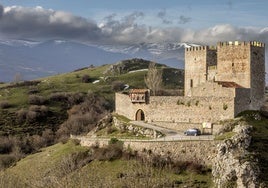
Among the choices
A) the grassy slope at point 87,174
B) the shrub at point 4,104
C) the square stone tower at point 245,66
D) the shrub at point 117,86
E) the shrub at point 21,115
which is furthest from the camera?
the shrub at point 117,86

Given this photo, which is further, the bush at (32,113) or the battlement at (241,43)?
the bush at (32,113)

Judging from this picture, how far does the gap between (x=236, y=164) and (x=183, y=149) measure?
1024cm

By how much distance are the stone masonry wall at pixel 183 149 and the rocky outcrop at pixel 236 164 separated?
2574 mm

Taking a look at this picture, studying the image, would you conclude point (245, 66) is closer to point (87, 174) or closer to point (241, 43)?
point (241, 43)

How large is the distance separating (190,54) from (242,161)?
32421mm

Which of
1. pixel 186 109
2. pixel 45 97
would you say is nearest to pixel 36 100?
pixel 45 97

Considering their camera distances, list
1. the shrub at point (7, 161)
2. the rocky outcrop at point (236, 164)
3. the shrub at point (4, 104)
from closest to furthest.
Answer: the rocky outcrop at point (236, 164) < the shrub at point (7, 161) < the shrub at point (4, 104)

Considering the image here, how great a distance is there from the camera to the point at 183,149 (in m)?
67.4

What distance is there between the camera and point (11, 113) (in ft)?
513

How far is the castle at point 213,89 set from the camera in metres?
73.8

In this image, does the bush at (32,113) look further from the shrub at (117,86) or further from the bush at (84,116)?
the shrub at (117,86)

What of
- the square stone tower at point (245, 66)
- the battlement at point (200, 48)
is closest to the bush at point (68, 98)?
the battlement at point (200, 48)

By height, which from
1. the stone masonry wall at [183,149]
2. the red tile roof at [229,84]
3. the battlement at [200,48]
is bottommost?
the stone masonry wall at [183,149]

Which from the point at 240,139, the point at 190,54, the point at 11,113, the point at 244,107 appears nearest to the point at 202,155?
the point at 240,139
